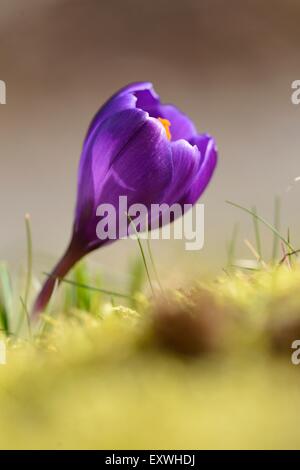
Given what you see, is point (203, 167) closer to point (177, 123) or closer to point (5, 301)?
point (177, 123)

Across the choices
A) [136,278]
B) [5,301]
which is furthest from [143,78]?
[5,301]

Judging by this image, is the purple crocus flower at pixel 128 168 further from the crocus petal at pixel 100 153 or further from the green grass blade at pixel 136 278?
the green grass blade at pixel 136 278

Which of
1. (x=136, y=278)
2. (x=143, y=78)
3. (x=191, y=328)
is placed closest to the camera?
(x=191, y=328)

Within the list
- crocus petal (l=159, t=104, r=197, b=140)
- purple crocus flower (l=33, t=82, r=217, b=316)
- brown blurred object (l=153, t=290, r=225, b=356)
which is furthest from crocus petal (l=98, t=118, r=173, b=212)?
brown blurred object (l=153, t=290, r=225, b=356)

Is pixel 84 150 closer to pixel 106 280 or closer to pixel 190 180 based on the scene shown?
pixel 190 180

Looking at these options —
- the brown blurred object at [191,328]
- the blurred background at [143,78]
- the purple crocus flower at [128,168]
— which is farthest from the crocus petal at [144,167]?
the blurred background at [143,78]

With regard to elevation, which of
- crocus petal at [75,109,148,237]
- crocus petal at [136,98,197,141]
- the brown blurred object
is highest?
crocus petal at [136,98,197,141]

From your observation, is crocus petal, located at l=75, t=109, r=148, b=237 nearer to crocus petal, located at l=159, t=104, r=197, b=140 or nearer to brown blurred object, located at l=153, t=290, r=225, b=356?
crocus petal, located at l=159, t=104, r=197, b=140
